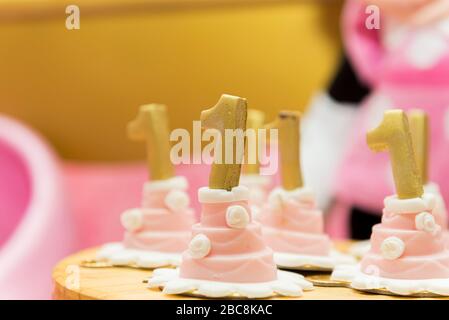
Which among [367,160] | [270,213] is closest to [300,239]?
[270,213]

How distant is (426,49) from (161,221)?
47 cm

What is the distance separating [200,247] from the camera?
64cm

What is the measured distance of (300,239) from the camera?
771mm

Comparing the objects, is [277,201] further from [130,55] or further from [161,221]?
[130,55]

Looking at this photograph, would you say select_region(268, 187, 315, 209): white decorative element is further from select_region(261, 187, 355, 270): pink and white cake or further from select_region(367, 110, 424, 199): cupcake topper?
select_region(367, 110, 424, 199): cupcake topper

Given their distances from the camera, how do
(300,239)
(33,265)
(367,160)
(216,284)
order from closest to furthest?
(216,284)
(300,239)
(367,160)
(33,265)

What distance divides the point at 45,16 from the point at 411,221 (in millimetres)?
1110

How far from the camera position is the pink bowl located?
1236 mm

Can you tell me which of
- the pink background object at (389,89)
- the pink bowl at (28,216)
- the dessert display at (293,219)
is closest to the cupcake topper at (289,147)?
the dessert display at (293,219)

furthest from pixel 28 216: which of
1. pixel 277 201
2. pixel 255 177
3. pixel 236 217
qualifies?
pixel 236 217

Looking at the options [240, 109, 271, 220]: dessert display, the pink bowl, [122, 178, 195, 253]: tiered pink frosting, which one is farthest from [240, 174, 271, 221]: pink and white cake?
the pink bowl

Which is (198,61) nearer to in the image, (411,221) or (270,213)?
(270,213)

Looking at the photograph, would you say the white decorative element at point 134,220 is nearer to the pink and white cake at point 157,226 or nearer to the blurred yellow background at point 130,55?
the pink and white cake at point 157,226

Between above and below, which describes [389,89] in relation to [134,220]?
above
